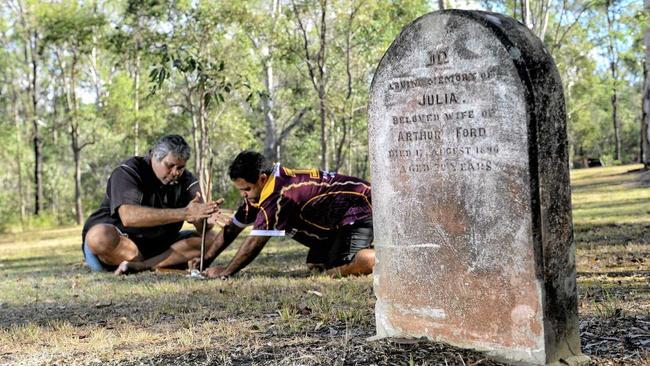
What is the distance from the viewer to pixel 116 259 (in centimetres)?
759

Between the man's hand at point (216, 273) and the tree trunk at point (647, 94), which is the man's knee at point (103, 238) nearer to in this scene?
the man's hand at point (216, 273)

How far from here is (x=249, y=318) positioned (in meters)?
4.74

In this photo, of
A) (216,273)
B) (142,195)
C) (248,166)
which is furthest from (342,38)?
(248,166)

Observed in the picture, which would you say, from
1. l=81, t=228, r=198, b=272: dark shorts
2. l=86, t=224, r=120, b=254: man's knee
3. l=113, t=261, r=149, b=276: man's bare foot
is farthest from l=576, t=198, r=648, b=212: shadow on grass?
l=86, t=224, r=120, b=254: man's knee

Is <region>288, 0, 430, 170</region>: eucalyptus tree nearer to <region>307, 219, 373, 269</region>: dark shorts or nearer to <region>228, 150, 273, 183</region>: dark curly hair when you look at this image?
<region>307, 219, 373, 269</region>: dark shorts

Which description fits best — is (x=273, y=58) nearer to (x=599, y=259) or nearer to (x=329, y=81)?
(x=329, y=81)

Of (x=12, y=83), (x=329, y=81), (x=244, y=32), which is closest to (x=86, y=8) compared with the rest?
(x=244, y=32)

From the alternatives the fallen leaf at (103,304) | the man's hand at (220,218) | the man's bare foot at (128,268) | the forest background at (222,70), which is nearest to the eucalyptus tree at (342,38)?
the forest background at (222,70)

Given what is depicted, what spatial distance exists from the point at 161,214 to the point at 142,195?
0.52 meters

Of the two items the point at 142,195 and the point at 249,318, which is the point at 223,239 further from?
the point at 249,318

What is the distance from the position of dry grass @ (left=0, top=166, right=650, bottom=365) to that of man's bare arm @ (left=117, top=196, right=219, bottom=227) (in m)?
0.57

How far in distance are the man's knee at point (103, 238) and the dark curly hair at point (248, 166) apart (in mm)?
1865

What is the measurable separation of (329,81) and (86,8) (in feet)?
34.1

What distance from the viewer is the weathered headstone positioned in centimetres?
325
